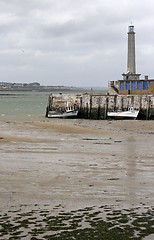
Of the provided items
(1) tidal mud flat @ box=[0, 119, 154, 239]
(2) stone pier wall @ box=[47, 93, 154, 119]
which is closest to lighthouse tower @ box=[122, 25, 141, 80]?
(2) stone pier wall @ box=[47, 93, 154, 119]

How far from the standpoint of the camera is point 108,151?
17516 millimetres

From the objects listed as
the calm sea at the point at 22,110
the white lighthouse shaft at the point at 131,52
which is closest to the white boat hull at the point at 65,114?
the calm sea at the point at 22,110

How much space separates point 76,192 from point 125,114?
28.1 m

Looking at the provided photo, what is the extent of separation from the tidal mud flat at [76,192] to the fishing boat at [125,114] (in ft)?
59.3

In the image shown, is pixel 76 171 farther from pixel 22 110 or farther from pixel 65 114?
pixel 22 110

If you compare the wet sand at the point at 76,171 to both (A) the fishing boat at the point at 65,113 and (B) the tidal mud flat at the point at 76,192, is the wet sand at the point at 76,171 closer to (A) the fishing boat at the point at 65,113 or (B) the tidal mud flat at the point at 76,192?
(B) the tidal mud flat at the point at 76,192

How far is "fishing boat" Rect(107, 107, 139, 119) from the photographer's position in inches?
1458

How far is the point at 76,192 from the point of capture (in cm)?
968

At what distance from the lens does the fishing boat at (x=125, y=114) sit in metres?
37.0

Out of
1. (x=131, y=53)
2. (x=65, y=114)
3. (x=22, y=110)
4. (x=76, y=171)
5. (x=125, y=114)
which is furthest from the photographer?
(x=131, y=53)

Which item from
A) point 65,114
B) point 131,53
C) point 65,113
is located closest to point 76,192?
point 65,114

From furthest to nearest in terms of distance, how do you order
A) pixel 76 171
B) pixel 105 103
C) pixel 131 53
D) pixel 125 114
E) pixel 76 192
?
pixel 131 53
pixel 105 103
pixel 125 114
pixel 76 171
pixel 76 192

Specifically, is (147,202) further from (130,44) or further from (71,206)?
(130,44)

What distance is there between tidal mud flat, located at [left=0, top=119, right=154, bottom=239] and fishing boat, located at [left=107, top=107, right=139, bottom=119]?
712 inches
